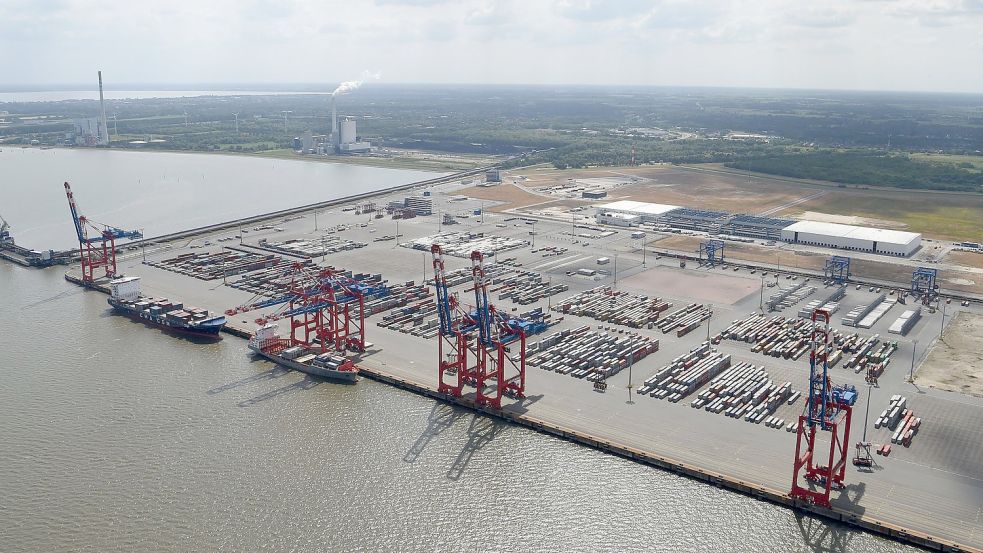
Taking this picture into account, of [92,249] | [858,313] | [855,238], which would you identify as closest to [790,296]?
[858,313]

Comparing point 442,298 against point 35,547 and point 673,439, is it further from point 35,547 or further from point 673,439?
point 35,547

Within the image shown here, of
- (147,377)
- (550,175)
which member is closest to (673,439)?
(147,377)

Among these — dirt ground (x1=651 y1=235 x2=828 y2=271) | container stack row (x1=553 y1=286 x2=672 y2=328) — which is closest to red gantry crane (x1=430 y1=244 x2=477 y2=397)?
container stack row (x1=553 y1=286 x2=672 y2=328)

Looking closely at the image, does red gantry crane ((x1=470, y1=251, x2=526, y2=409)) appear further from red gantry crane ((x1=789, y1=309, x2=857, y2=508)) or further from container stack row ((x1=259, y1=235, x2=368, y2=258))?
container stack row ((x1=259, y1=235, x2=368, y2=258))

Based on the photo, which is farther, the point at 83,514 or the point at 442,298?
the point at 442,298

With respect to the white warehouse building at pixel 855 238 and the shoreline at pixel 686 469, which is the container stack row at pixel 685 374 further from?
the white warehouse building at pixel 855 238

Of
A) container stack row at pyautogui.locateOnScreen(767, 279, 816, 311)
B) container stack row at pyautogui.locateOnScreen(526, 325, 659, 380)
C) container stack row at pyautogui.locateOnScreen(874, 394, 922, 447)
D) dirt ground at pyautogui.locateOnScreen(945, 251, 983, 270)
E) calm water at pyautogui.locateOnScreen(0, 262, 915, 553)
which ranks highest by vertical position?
dirt ground at pyautogui.locateOnScreen(945, 251, 983, 270)

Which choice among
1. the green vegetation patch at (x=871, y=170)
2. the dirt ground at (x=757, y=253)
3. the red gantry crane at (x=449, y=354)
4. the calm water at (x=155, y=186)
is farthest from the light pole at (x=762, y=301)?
the green vegetation patch at (x=871, y=170)

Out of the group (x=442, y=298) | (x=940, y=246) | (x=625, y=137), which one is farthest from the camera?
(x=625, y=137)
